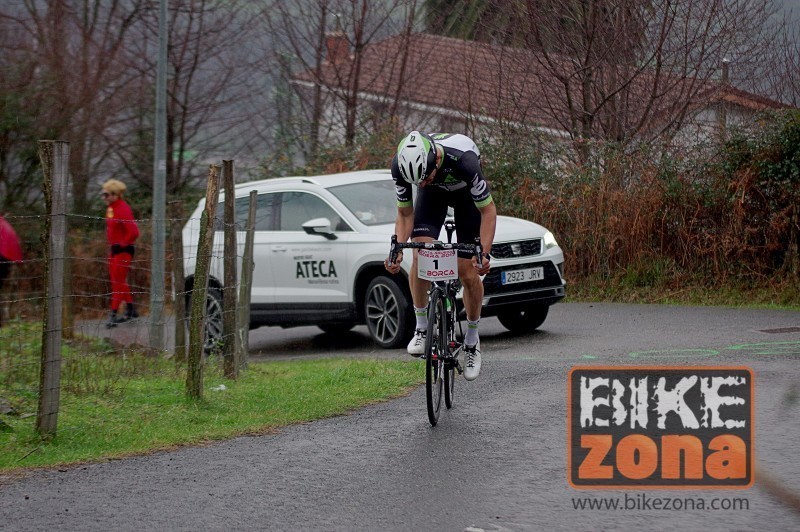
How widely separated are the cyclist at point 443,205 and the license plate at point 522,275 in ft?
11.2

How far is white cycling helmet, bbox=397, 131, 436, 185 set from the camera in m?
7.33

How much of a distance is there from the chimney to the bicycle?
19.1 meters

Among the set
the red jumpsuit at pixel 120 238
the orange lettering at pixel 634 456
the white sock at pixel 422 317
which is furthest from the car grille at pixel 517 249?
the red jumpsuit at pixel 120 238

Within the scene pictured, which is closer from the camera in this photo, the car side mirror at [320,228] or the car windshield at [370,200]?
the car side mirror at [320,228]

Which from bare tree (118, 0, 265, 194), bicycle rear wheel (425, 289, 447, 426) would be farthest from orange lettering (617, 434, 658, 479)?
bare tree (118, 0, 265, 194)

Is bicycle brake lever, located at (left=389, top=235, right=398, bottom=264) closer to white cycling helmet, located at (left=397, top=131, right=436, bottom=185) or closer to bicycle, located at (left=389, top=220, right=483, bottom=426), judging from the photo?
bicycle, located at (left=389, top=220, right=483, bottom=426)

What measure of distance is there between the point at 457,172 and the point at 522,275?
4.30 m

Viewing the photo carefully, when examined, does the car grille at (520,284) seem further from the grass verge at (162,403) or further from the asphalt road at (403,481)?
the asphalt road at (403,481)

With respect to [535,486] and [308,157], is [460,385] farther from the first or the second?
[308,157]

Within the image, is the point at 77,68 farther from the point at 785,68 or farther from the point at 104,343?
the point at 785,68

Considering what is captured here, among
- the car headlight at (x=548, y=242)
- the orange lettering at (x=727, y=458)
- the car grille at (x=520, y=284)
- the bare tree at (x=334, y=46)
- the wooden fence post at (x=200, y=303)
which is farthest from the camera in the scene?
the bare tree at (x=334, y=46)

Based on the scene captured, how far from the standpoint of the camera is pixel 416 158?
732cm

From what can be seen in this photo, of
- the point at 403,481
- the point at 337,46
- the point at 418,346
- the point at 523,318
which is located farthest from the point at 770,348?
the point at 337,46

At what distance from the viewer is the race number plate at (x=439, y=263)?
25.1ft
